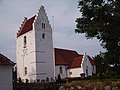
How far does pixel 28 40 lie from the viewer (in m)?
58.8

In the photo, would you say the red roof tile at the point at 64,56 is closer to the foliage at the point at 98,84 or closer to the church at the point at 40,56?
the church at the point at 40,56

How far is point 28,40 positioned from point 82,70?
1368 centimetres

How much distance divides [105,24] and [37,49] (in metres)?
37.7

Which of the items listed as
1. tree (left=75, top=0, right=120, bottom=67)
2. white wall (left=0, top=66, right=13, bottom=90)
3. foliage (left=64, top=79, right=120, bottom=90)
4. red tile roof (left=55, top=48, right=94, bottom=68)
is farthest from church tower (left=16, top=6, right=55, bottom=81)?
foliage (left=64, top=79, right=120, bottom=90)

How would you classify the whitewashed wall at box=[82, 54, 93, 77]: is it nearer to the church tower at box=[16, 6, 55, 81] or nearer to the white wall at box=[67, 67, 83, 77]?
the white wall at box=[67, 67, 83, 77]

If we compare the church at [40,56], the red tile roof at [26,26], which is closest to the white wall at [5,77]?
the church at [40,56]

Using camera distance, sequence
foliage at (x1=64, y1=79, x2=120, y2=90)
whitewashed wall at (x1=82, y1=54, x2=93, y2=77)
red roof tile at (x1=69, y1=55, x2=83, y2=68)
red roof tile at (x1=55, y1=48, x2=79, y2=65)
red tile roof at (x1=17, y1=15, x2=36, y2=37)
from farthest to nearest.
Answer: red roof tile at (x1=55, y1=48, x2=79, y2=65), red roof tile at (x1=69, y1=55, x2=83, y2=68), whitewashed wall at (x1=82, y1=54, x2=93, y2=77), red tile roof at (x1=17, y1=15, x2=36, y2=37), foliage at (x1=64, y1=79, x2=120, y2=90)

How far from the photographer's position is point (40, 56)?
188 feet

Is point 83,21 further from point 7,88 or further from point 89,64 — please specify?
point 89,64

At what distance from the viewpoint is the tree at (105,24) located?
19.7 metres

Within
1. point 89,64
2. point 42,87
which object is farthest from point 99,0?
point 89,64

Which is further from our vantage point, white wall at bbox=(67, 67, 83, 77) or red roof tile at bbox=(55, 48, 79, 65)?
red roof tile at bbox=(55, 48, 79, 65)

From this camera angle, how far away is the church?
186 feet

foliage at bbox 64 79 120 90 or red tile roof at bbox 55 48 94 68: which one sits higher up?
red tile roof at bbox 55 48 94 68
